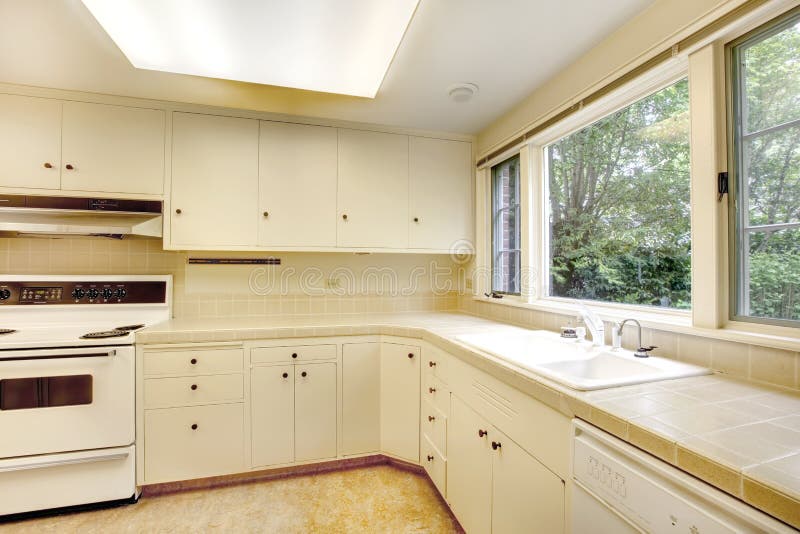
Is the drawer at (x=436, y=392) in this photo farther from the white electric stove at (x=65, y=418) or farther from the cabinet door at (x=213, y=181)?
the white electric stove at (x=65, y=418)

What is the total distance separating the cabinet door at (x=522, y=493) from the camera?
3.50 ft

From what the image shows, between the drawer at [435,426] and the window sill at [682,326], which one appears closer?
the window sill at [682,326]

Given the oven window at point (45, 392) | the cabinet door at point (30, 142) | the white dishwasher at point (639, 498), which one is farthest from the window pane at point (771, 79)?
the cabinet door at point (30, 142)

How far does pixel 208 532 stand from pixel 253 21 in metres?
2.38

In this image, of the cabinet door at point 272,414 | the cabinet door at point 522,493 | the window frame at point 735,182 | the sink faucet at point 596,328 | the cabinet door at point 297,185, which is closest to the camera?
the cabinet door at point 522,493

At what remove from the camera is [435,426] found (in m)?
2.00

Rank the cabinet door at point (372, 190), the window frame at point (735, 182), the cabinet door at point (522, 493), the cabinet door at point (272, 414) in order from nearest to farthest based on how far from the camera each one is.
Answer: the cabinet door at point (522, 493)
the window frame at point (735, 182)
the cabinet door at point (272, 414)
the cabinet door at point (372, 190)

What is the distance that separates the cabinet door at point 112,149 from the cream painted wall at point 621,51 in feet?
7.42

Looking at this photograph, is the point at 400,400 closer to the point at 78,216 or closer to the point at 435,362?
the point at 435,362

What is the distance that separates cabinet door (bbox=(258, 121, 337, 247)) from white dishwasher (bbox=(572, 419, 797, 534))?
1997 millimetres

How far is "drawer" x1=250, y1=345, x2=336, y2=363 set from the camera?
7.00ft

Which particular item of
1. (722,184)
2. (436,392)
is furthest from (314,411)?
(722,184)

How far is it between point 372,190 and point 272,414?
1.63 meters

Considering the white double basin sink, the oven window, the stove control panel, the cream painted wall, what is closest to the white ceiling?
the cream painted wall
